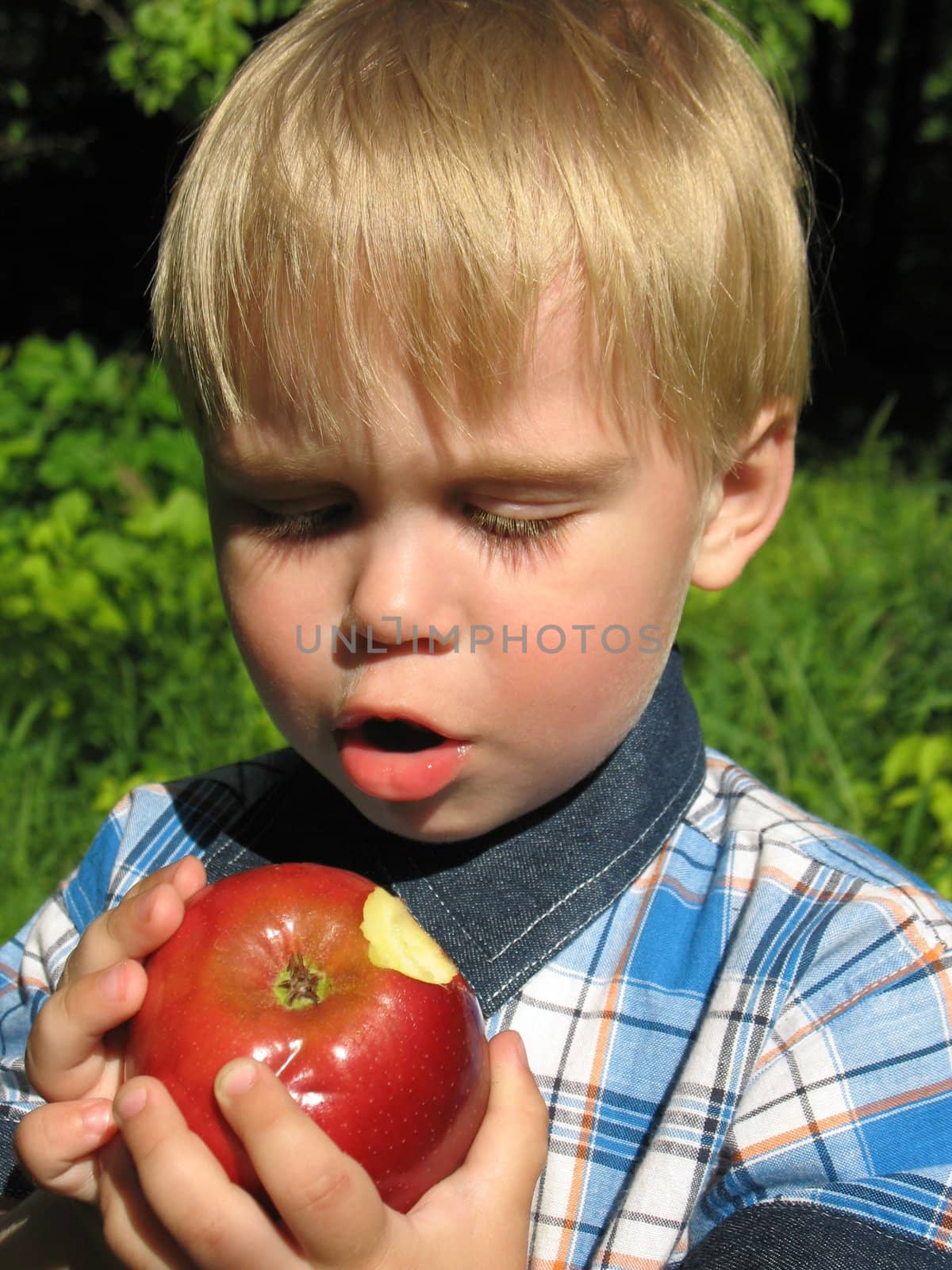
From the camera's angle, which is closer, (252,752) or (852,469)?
(252,752)

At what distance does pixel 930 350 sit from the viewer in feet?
39.8

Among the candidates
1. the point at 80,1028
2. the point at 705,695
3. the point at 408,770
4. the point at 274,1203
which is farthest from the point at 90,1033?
the point at 705,695

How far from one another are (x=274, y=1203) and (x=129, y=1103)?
0.14 metres

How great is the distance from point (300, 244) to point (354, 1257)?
886 millimetres

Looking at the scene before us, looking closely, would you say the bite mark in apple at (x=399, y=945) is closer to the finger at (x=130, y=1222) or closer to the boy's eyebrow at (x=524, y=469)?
the finger at (x=130, y=1222)

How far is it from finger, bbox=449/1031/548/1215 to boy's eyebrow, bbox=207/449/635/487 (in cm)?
53

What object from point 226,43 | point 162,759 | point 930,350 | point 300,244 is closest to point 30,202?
point 226,43

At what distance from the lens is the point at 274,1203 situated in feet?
3.11

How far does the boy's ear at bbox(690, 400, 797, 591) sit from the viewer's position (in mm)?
1464

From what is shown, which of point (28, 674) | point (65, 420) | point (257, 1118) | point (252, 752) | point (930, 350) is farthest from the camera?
point (930, 350)

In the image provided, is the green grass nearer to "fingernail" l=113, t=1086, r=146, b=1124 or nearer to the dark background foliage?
"fingernail" l=113, t=1086, r=146, b=1124

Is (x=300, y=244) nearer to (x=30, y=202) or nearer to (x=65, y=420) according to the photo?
(x=65, y=420)

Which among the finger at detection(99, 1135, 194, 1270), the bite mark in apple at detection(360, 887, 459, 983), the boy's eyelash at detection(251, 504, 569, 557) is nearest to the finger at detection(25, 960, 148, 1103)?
the finger at detection(99, 1135, 194, 1270)

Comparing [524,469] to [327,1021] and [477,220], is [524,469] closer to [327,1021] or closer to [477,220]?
[477,220]
